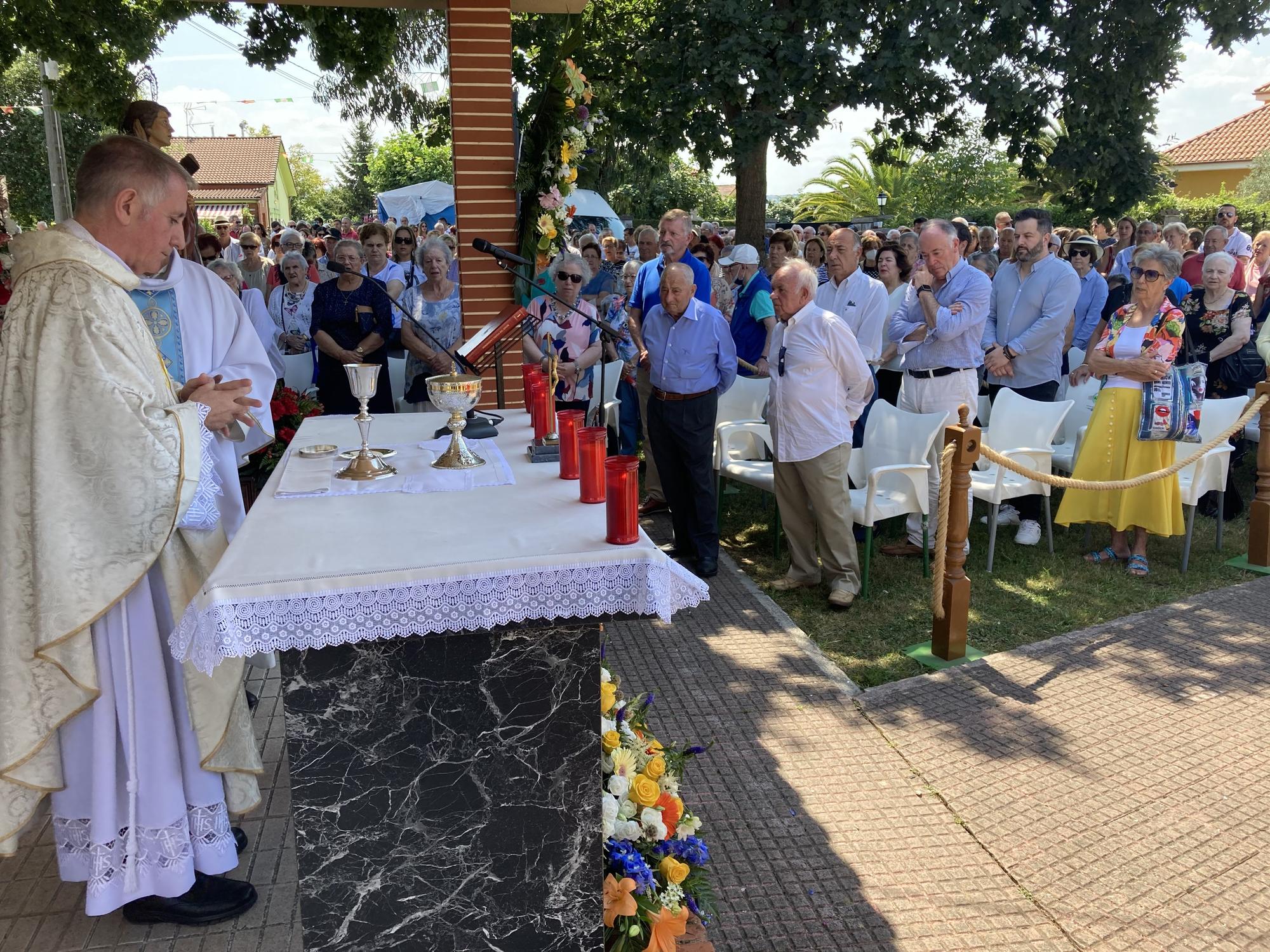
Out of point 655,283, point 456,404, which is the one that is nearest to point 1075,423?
point 655,283

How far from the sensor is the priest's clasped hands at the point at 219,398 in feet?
10.1

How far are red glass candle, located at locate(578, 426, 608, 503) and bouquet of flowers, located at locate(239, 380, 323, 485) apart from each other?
400cm

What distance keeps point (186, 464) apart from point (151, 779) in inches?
36.8

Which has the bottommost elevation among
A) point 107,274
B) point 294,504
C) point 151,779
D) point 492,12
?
point 151,779

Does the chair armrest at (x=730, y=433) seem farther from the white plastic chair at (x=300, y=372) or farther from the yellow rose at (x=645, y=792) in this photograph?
the yellow rose at (x=645, y=792)

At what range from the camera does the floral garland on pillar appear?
16.6ft

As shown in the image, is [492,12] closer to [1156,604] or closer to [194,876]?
[194,876]

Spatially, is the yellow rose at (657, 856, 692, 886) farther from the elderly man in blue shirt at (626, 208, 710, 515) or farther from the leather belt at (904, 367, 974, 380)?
the leather belt at (904, 367, 974, 380)

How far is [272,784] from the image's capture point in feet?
12.4

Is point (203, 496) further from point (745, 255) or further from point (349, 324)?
point (745, 255)

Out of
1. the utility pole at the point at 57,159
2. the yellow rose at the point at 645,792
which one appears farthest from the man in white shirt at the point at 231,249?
the yellow rose at the point at 645,792

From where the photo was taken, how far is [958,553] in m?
5.15

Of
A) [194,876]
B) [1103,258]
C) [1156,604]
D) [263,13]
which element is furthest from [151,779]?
[1103,258]

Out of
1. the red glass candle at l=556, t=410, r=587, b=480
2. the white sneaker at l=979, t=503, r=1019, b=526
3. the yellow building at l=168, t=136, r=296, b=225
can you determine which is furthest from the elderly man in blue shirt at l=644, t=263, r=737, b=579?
the yellow building at l=168, t=136, r=296, b=225
